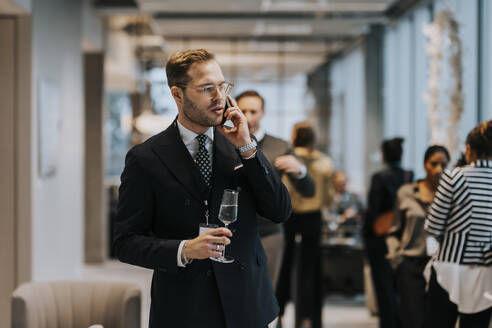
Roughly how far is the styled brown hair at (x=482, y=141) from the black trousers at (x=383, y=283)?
7.44 feet

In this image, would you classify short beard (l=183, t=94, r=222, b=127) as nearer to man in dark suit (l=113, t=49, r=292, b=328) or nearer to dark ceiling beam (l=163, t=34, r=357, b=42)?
man in dark suit (l=113, t=49, r=292, b=328)

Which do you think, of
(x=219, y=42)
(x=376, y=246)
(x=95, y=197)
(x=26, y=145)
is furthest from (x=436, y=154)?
(x=219, y=42)

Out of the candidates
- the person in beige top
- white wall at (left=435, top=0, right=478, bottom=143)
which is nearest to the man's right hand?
the person in beige top

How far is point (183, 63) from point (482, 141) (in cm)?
191

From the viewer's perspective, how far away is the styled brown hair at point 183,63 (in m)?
2.13

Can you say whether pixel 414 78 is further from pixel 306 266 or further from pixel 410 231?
pixel 410 231

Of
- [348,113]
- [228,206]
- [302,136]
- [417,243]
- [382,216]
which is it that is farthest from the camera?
[348,113]

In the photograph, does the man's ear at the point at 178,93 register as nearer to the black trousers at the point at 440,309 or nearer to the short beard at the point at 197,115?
the short beard at the point at 197,115

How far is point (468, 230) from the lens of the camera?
11.2ft

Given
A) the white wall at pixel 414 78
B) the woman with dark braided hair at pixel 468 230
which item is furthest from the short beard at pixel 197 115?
the white wall at pixel 414 78

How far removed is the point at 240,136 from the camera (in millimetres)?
2137

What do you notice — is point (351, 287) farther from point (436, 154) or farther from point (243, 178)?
point (243, 178)

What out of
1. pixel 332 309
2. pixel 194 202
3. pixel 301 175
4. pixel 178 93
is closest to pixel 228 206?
pixel 194 202

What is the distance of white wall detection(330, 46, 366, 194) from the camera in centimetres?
1159
